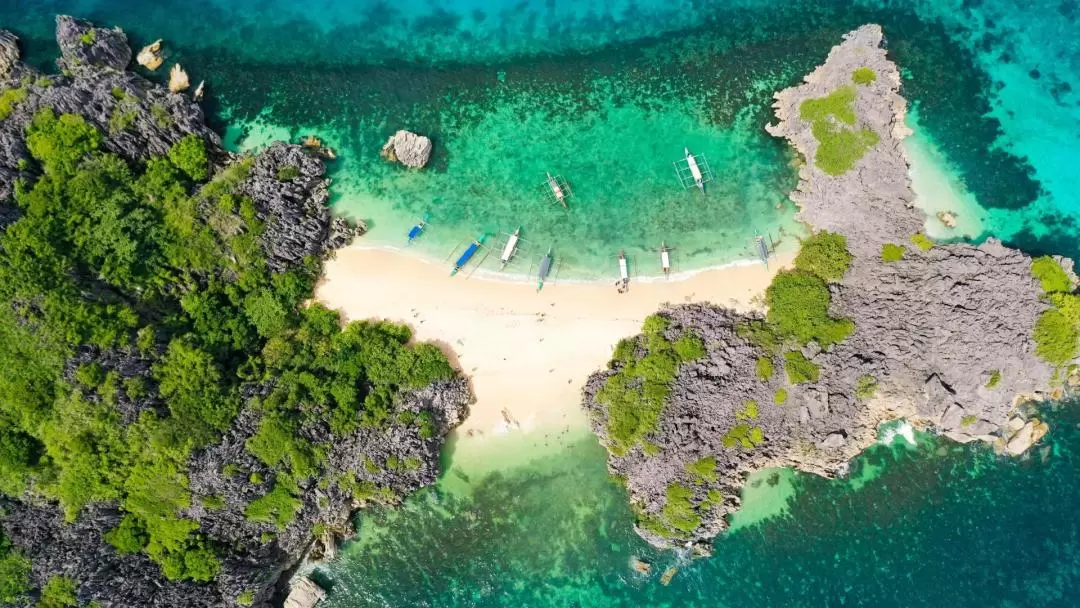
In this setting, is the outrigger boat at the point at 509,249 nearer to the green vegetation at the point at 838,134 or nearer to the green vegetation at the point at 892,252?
the green vegetation at the point at 838,134

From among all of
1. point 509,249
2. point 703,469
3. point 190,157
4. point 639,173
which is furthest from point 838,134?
point 190,157

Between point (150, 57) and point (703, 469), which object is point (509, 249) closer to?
point (703, 469)

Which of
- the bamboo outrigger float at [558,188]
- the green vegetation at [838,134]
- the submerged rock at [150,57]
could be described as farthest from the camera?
the submerged rock at [150,57]

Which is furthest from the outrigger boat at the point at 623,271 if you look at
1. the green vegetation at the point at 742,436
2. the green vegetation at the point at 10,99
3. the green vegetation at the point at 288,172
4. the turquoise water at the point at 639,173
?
the green vegetation at the point at 10,99

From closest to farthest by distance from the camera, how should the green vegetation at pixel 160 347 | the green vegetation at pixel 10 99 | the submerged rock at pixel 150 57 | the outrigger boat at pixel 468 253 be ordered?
1. the green vegetation at pixel 160 347
2. the green vegetation at pixel 10 99
3. the outrigger boat at pixel 468 253
4. the submerged rock at pixel 150 57

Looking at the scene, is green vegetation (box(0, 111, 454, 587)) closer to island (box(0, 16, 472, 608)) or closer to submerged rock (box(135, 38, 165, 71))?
island (box(0, 16, 472, 608))

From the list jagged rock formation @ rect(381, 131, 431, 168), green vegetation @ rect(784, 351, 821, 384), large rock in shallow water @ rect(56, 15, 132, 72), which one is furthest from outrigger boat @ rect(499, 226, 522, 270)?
large rock in shallow water @ rect(56, 15, 132, 72)
